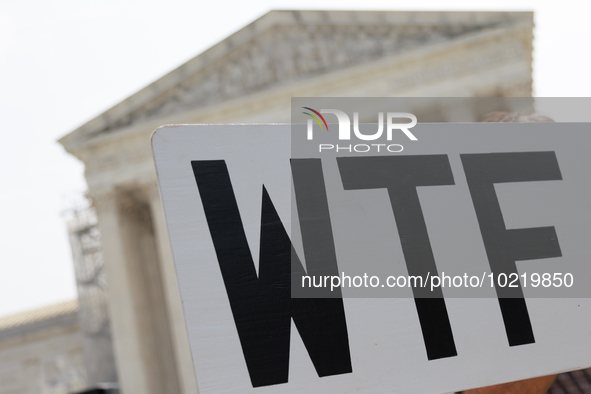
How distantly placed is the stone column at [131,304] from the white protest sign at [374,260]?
1847cm

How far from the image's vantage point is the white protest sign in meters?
1.70

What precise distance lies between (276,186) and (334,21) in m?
16.9

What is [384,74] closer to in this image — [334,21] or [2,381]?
[334,21]

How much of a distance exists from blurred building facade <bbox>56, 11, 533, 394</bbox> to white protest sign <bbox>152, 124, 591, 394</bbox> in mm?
15998

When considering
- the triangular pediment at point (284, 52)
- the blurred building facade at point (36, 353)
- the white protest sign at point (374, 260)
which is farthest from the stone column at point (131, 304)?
the white protest sign at point (374, 260)

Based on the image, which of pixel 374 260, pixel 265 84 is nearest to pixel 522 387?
pixel 374 260

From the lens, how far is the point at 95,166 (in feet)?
63.3

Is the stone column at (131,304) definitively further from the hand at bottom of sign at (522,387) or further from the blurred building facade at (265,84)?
the hand at bottom of sign at (522,387)

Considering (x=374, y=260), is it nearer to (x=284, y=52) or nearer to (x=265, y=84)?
(x=265, y=84)

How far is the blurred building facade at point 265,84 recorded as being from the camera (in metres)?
17.1

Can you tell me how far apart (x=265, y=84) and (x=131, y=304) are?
8.98m

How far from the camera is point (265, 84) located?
18.3 m

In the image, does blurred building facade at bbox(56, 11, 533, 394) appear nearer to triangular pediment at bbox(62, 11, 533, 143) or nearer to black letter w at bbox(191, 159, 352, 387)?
triangular pediment at bbox(62, 11, 533, 143)

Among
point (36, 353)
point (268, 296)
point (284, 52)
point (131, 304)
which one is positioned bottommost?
point (268, 296)
